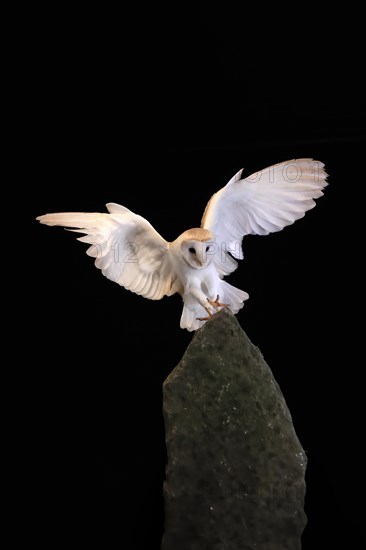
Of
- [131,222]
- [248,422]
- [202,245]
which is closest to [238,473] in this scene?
[248,422]

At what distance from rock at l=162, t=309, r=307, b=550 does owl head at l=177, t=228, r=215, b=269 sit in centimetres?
26

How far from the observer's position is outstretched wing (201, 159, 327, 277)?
1.90 m

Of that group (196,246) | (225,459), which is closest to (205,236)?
(196,246)

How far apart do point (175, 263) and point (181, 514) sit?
2.06 ft

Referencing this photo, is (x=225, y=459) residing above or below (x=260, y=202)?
below

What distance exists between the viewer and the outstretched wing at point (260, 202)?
6.22 ft

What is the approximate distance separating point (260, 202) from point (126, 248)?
1.26 ft

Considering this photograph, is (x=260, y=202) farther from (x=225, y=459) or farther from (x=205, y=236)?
(x=225, y=459)

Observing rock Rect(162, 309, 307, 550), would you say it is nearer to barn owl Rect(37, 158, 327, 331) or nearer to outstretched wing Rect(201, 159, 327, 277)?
barn owl Rect(37, 158, 327, 331)

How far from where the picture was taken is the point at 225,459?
4.95 feet

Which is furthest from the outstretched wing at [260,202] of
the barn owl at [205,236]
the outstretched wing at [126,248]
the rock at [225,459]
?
the rock at [225,459]

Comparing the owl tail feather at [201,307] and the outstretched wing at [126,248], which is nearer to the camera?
the outstretched wing at [126,248]

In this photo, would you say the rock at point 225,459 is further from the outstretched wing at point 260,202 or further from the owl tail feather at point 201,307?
the outstretched wing at point 260,202

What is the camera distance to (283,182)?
75.7 inches
